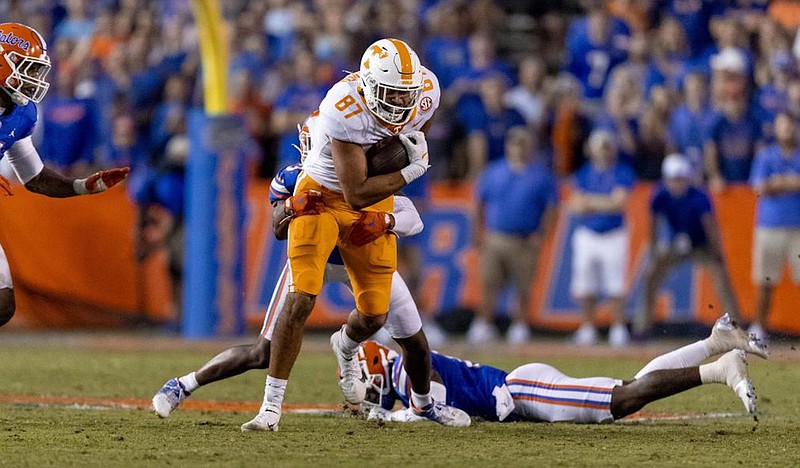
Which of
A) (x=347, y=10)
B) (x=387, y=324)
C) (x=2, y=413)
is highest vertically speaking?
(x=347, y=10)

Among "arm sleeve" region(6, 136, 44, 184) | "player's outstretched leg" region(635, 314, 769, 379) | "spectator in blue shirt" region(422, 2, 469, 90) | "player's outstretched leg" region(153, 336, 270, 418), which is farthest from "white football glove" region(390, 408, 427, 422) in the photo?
"spectator in blue shirt" region(422, 2, 469, 90)

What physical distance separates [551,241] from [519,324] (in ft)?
3.22

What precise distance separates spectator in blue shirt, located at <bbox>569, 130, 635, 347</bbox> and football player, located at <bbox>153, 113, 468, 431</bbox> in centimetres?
603

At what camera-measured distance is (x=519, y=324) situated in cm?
1355

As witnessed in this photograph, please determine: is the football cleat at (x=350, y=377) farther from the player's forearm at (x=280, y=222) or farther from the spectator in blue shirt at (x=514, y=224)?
the spectator in blue shirt at (x=514, y=224)

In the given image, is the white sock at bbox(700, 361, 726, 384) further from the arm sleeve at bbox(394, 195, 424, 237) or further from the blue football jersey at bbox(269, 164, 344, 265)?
the blue football jersey at bbox(269, 164, 344, 265)

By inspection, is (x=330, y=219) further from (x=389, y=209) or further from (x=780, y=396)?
(x=780, y=396)

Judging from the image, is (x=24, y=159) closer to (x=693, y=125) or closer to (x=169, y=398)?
(x=169, y=398)

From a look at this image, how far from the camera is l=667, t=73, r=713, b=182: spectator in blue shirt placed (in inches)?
542

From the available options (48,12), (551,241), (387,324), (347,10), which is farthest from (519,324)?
(48,12)

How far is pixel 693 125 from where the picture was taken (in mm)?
13820

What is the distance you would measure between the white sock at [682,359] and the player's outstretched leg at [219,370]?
2.01 m

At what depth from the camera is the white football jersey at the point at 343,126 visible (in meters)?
7.12

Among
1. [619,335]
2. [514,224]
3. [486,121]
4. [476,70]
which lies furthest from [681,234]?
[476,70]
